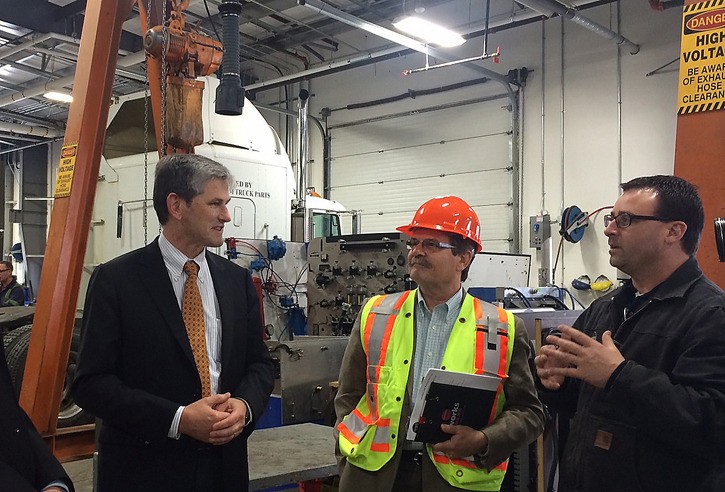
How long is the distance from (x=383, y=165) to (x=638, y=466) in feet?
33.0

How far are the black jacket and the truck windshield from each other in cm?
687

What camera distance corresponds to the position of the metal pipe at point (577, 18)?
7.90 meters

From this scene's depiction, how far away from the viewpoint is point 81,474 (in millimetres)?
4117

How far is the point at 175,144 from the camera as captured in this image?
11.8ft

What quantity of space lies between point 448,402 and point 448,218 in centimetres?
64

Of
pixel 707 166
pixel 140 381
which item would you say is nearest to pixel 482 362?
pixel 140 381

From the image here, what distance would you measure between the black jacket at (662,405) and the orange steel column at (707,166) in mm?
1855

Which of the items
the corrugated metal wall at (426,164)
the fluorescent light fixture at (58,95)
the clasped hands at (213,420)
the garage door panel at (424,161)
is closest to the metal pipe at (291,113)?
the corrugated metal wall at (426,164)

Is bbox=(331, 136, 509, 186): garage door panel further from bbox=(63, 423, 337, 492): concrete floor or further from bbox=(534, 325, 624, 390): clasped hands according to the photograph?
bbox=(534, 325, 624, 390): clasped hands

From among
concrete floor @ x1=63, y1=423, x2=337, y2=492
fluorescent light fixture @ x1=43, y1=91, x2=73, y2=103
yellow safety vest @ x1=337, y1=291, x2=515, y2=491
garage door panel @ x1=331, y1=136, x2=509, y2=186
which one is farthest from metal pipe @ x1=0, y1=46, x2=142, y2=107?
yellow safety vest @ x1=337, y1=291, x2=515, y2=491

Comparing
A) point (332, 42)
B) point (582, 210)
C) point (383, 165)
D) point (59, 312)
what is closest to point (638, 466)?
point (59, 312)

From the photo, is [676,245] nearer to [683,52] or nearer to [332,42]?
[683,52]

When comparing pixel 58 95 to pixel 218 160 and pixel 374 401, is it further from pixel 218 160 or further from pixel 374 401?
pixel 374 401

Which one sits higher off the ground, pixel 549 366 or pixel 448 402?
pixel 549 366
